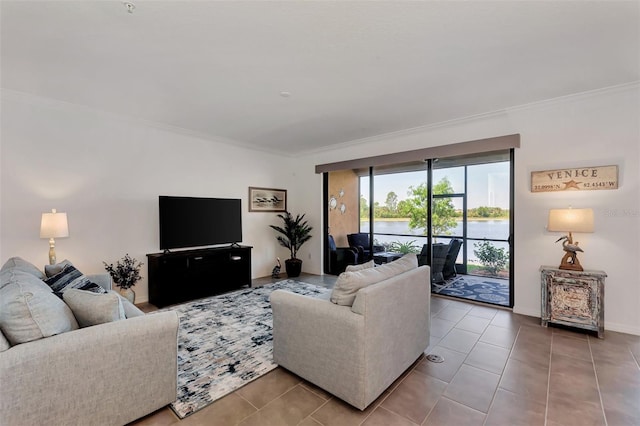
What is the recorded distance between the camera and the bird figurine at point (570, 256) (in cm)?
327

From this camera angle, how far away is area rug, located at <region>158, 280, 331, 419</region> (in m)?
2.20

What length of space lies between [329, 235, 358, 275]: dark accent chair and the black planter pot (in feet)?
2.31

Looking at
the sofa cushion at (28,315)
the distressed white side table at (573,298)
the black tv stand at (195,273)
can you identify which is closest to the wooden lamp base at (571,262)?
the distressed white side table at (573,298)

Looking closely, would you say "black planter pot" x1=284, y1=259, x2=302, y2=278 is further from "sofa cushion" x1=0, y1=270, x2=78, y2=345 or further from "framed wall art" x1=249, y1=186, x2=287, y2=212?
"sofa cushion" x1=0, y1=270, x2=78, y2=345

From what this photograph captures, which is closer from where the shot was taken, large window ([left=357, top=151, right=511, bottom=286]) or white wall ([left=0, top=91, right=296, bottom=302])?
white wall ([left=0, top=91, right=296, bottom=302])

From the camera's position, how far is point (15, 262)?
272 cm

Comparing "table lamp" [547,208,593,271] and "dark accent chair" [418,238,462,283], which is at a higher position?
"table lamp" [547,208,593,271]

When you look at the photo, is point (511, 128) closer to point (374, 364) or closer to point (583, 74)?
point (583, 74)

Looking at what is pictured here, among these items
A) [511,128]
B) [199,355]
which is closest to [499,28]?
[511,128]

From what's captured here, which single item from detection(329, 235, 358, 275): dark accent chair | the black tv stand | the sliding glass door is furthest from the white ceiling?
detection(329, 235, 358, 275): dark accent chair

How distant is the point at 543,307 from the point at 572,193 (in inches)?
56.0

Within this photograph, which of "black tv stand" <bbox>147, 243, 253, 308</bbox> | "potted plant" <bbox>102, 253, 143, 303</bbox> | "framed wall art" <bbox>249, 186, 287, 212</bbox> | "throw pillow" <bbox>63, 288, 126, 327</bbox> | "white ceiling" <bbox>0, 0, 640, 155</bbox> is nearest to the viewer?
"throw pillow" <bbox>63, 288, 126, 327</bbox>

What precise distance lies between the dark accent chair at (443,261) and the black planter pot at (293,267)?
2588 millimetres

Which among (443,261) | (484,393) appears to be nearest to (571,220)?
(443,261)
